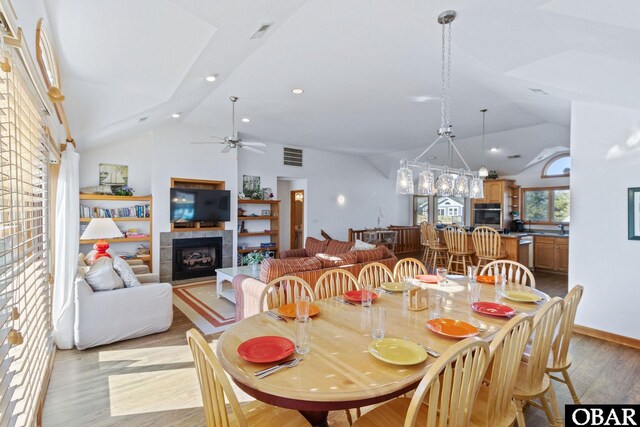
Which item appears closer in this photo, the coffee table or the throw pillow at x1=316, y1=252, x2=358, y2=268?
the throw pillow at x1=316, y1=252, x2=358, y2=268

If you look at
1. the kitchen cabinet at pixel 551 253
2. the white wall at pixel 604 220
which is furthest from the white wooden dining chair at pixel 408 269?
the kitchen cabinet at pixel 551 253

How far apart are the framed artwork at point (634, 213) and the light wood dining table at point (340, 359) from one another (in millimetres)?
2025

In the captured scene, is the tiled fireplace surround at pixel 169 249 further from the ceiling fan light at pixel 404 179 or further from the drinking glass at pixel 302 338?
the drinking glass at pixel 302 338

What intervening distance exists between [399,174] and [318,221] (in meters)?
6.09

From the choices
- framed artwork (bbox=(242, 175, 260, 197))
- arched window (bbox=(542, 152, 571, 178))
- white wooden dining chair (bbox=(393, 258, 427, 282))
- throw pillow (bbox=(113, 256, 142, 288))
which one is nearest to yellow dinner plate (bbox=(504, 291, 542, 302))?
white wooden dining chair (bbox=(393, 258, 427, 282))

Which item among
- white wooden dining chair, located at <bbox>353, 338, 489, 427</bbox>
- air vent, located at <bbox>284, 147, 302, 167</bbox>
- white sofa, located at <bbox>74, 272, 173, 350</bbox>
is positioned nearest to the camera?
white wooden dining chair, located at <bbox>353, 338, 489, 427</bbox>

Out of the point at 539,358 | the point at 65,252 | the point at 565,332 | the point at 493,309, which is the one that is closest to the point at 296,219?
the point at 65,252

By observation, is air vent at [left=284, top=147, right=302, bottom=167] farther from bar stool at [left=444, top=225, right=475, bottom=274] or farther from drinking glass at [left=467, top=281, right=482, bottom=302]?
drinking glass at [left=467, top=281, right=482, bottom=302]

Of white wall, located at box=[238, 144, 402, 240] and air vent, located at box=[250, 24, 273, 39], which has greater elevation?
air vent, located at box=[250, 24, 273, 39]

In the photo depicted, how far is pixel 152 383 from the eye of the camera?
263 cm

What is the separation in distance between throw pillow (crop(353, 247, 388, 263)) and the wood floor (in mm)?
2093

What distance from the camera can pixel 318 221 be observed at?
8859 millimetres

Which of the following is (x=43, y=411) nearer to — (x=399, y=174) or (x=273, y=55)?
(x=399, y=174)

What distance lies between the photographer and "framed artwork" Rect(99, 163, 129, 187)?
5773mm
